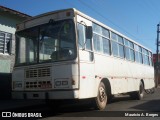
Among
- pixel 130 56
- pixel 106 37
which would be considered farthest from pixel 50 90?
pixel 130 56

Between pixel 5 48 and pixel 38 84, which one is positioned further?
pixel 5 48

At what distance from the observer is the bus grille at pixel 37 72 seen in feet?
30.6

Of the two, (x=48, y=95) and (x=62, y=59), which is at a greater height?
(x=62, y=59)

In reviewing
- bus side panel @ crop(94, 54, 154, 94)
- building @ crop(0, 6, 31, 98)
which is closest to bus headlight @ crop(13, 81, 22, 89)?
bus side panel @ crop(94, 54, 154, 94)

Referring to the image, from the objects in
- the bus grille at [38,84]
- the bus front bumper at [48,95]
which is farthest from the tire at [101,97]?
the bus grille at [38,84]

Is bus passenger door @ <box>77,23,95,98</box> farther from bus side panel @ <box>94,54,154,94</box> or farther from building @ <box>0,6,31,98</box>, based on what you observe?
building @ <box>0,6,31,98</box>

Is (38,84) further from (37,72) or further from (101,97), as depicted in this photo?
(101,97)

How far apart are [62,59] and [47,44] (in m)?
0.91

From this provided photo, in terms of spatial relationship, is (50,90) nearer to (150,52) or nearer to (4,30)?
(4,30)

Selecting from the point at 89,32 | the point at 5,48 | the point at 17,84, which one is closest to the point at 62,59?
the point at 89,32

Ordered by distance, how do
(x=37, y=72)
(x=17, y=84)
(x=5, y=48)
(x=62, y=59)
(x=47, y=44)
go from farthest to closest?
(x=5, y=48), (x=17, y=84), (x=47, y=44), (x=37, y=72), (x=62, y=59)

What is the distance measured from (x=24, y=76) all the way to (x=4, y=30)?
7684 mm

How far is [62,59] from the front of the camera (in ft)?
30.1

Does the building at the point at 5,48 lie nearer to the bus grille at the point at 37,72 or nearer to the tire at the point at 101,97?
→ the bus grille at the point at 37,72
